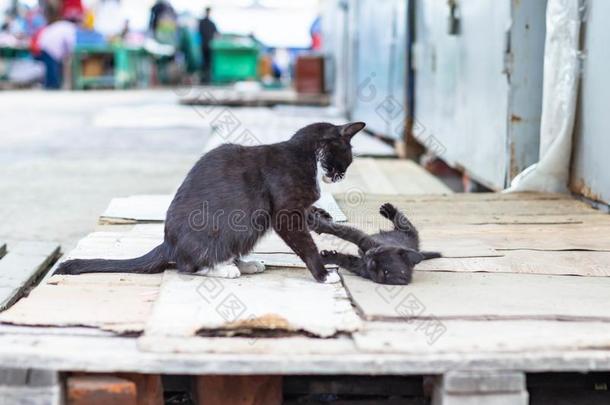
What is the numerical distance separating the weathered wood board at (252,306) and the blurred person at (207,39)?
18.9 metres

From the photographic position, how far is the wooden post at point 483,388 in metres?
2.00

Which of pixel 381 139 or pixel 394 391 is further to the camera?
pixel 381 139

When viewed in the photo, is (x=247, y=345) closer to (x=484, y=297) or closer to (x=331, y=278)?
(x=331, y=278)

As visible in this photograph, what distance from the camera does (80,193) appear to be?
6070mm

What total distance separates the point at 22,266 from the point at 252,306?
1716 mm

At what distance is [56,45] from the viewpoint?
60.2ft

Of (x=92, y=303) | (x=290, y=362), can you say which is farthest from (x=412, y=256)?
(x=92, y=303)

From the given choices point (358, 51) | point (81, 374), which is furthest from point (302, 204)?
point (358, 51)

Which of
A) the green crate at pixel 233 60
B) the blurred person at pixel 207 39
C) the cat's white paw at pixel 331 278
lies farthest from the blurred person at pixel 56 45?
the cat's white paw at pixel 331 278

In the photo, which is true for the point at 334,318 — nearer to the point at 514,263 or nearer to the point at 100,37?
the point at 514,263

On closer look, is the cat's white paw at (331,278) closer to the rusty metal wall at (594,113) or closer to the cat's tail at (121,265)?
the cat's tail at (121,265)

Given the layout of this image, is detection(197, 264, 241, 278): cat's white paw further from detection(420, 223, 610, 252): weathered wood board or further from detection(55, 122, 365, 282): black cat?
detection(420, 223, 610, 252): weathered wood board

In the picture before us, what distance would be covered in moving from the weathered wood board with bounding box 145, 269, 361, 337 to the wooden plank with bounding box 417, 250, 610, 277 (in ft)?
1.72

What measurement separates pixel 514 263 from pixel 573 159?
4.92ft
